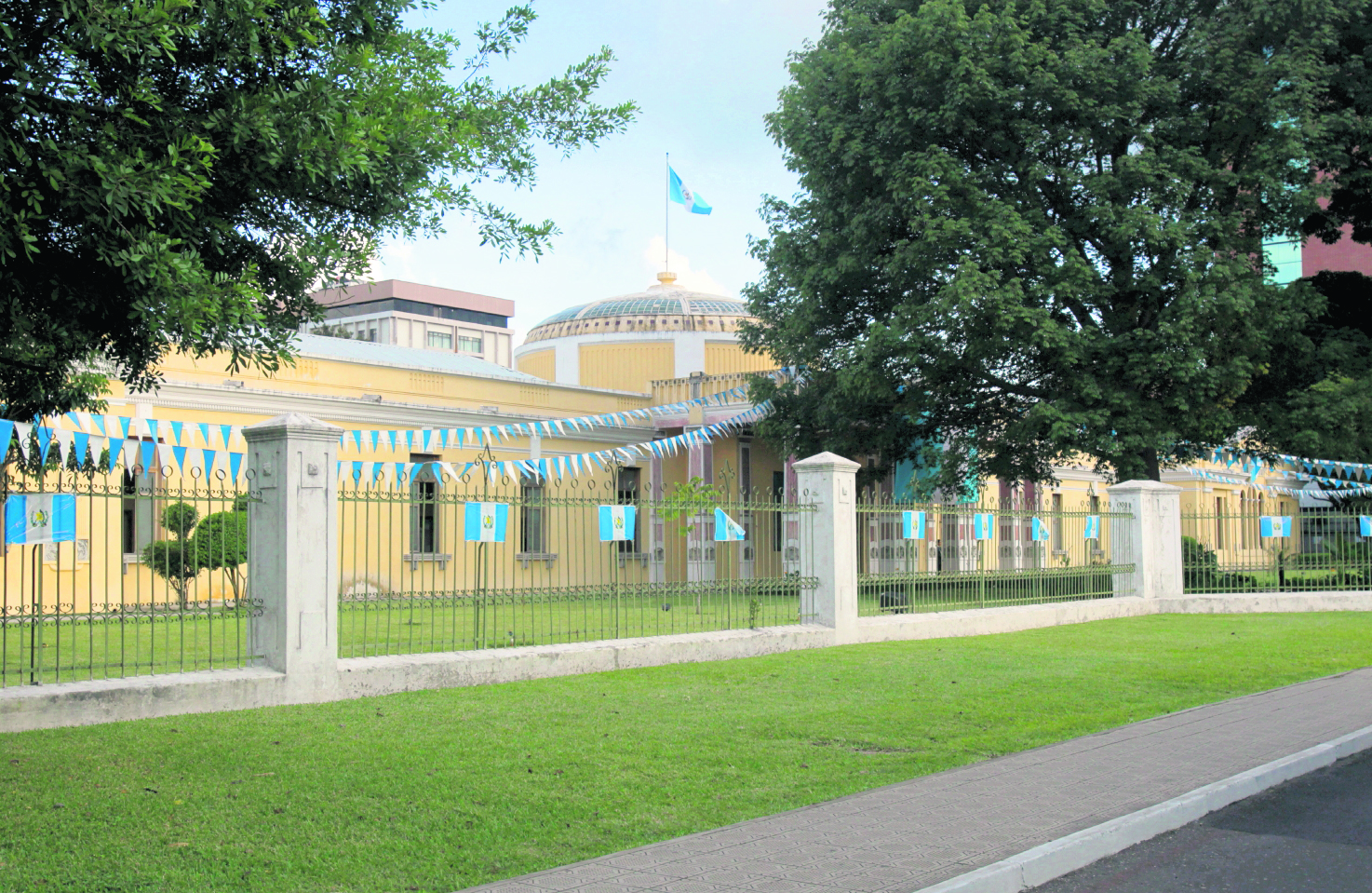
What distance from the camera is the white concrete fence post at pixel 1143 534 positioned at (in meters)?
21.0

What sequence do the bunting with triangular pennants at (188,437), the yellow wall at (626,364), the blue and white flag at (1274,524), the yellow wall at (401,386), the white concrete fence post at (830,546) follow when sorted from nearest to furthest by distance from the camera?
the bunting with triangular pennants at (188,437) < the white concrete fence post at (830,546) < the blue and white flag at (1274,524) < the yellow wall at (401,386) < the yellow wall at (626,364)

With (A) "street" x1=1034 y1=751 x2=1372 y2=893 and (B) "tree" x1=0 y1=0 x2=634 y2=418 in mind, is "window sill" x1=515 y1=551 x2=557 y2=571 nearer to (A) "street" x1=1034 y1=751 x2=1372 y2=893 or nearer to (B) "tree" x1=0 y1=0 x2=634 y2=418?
(B) "tree" x1=0 y1=0 x2=634 y2=418

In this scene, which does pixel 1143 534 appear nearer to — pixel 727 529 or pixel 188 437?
pixel 727 529

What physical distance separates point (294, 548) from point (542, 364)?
30.3 metres

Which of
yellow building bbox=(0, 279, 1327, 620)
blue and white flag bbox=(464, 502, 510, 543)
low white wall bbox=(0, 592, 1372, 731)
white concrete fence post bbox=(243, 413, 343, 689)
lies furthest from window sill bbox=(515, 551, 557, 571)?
white concrete fence post bbox=(243, 413, 343, 689)

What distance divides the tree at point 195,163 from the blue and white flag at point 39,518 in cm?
107

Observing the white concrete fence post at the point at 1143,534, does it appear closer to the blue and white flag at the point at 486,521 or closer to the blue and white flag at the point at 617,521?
the blue and white flag at the point at 617,521

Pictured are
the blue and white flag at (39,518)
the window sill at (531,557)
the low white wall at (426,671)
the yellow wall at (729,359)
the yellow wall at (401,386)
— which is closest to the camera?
the blue and white flag at (39,518)

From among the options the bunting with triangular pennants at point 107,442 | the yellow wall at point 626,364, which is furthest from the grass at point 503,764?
the yellow wall at point 626,364

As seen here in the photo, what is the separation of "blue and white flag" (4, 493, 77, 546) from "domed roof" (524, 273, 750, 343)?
95.8 feet

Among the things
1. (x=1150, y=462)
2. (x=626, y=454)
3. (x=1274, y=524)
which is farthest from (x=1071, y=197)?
A: (x=626, y=454)

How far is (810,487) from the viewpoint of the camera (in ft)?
49.9

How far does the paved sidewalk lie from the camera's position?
16.6ft

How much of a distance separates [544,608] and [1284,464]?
16649 mm
